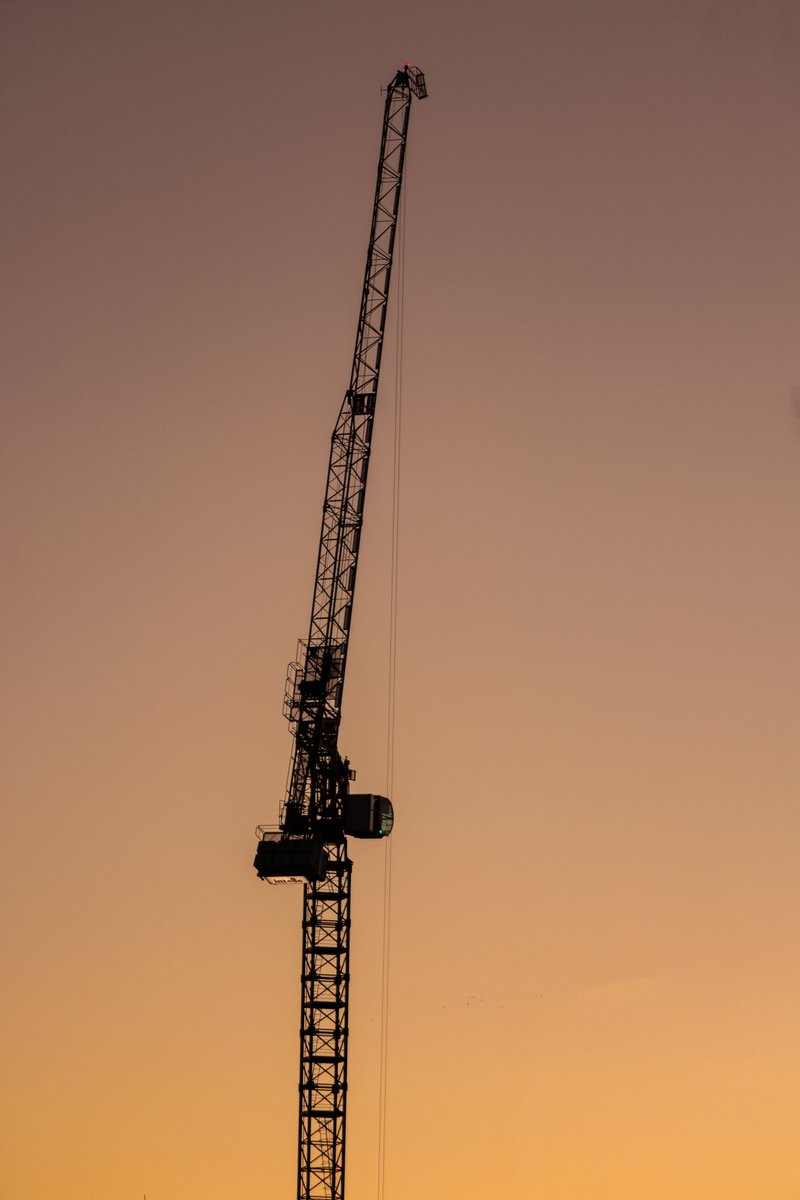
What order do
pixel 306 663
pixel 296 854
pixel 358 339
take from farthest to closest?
pixel 358 339
pixel 306 663
pixel 296 854

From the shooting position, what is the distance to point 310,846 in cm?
7331

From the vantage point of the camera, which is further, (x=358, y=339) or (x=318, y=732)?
(x=358, y=339)

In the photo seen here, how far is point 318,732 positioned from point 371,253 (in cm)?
3351

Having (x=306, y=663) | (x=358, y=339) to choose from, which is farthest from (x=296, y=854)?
(x=358, y=339)

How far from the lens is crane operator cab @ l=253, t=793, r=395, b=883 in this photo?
7300 cm

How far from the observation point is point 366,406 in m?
83.8

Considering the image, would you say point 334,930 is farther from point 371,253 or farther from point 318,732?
point 371,253

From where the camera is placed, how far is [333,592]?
81375mm

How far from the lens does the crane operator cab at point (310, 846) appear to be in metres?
73.0

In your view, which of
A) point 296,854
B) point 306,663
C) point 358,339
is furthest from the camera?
point 358,339

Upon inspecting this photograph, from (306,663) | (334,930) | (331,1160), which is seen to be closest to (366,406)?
(306,663)

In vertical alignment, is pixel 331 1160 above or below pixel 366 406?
below

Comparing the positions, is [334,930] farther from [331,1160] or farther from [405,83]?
[405,83]

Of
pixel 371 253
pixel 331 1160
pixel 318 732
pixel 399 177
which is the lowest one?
pixel 331 1160
